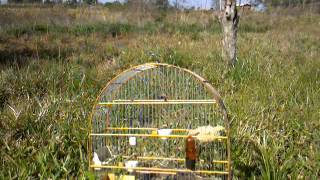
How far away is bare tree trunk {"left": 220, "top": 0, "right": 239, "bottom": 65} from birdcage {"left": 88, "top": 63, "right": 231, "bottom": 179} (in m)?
2.49

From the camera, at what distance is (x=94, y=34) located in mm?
12625

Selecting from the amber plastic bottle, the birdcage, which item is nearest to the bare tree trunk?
the birdcage

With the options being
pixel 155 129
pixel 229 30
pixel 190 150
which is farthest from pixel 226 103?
pixel 229 30

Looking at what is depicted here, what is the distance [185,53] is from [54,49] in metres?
3.88

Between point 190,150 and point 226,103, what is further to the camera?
point 226,103

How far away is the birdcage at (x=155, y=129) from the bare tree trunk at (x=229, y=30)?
2.49 metres

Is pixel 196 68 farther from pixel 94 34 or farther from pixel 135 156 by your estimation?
pixel 94 34

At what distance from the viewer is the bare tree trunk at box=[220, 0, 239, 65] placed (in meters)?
5.55

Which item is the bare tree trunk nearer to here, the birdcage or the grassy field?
the grassy field

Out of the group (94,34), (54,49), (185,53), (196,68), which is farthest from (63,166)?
(94,34)

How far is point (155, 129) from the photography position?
8.80ft

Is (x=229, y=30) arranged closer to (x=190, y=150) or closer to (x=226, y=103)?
(x=226, y=103)

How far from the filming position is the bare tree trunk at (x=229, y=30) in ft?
18.2

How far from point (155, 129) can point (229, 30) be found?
336cm
